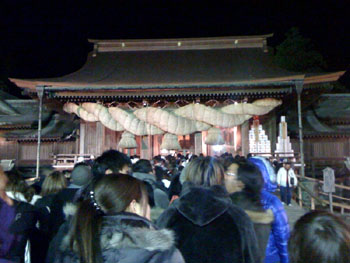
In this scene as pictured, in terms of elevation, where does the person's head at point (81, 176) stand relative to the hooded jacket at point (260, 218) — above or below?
above

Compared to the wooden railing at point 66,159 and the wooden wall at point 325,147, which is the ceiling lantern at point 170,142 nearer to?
the wooden railing at point 66,159

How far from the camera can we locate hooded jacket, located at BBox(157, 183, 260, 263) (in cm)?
209

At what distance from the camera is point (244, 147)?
13.1m

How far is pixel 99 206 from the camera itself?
5.71 feet

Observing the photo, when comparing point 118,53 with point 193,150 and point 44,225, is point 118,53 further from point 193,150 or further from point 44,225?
point 44,225

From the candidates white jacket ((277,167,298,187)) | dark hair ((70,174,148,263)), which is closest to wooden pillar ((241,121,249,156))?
white jacket ((277,167,298,187))

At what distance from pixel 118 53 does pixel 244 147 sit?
8.48m

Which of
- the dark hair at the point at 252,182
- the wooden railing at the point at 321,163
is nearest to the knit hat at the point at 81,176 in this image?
the dark hair at the point at 252,182

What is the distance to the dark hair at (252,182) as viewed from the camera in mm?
2627

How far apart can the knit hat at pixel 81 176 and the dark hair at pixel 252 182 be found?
1.88 m

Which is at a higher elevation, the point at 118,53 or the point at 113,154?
the point at 118,53

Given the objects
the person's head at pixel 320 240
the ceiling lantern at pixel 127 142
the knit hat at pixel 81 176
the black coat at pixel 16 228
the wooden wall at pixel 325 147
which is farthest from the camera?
the wooden wall at pixel 325 147

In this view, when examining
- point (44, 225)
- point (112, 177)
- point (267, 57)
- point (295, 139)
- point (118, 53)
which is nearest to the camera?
point (112, 177)

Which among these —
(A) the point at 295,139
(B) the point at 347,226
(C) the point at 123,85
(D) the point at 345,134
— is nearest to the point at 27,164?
(C) the point at 123,85
